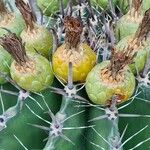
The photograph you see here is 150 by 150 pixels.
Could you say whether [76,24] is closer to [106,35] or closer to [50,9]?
[106,35]

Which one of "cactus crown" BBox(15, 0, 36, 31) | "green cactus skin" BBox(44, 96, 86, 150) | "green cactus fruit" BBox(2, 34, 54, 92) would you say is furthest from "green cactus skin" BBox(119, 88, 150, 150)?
"cactus crown" BBox(15, 0, 36, 31)

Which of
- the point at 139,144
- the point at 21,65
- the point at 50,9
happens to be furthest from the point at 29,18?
the point at 139,144

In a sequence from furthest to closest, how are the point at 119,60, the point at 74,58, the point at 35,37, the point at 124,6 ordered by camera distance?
the point at 124,6 < the point at 35,37 < the point at 74,58 < the point at 119,60

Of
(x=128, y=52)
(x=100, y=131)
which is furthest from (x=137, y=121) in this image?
(x=128, y=52)

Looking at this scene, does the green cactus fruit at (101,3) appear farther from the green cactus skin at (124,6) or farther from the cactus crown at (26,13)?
the cactus crown at (26,13)

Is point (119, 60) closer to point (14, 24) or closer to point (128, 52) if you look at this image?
point (128, 52)

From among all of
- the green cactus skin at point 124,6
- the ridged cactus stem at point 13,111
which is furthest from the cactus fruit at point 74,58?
the green cactus skin at point 124,6

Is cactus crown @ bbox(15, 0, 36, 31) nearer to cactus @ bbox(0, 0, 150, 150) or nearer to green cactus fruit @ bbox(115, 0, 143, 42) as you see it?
cactus @ bbox(0, 0, 150, 150)
